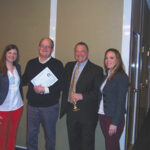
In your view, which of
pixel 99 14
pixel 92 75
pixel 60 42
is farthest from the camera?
pixel 60 42

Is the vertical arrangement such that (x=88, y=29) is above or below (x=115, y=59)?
above

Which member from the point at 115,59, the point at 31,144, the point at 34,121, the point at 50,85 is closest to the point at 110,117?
the point at 115,59

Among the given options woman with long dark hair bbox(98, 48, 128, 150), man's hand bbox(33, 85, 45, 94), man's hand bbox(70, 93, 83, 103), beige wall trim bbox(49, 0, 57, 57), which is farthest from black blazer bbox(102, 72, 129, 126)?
beige wall trim bbox(49, 0, 57, 57)

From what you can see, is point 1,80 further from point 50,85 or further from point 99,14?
point 99,14

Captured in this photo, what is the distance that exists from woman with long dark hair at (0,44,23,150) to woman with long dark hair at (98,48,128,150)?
1.06 m

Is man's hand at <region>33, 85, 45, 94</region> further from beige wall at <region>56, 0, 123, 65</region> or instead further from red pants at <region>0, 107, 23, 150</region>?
beige wall at <region>56, 0, 123, 65</region>

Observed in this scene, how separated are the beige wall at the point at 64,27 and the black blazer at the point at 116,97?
78cm

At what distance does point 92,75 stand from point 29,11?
1.69 m

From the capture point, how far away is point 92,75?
2.20 meters

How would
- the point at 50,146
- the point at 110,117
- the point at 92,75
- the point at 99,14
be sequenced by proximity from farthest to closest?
the point at 99,14, the point at 50,146, the point at 92,75, the point at 110,117

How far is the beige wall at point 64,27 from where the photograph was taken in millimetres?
2660

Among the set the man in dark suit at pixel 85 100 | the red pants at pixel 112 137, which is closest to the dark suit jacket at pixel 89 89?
the man in dark suit at pixel 85 100

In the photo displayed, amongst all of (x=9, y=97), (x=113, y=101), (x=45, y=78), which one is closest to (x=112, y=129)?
(x=113, y=101)

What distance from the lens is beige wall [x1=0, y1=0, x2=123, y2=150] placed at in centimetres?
266
